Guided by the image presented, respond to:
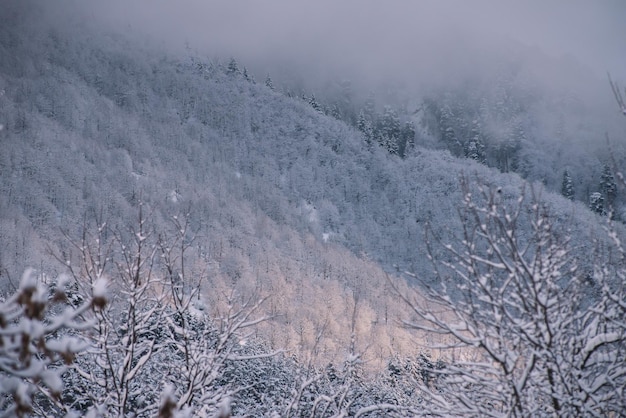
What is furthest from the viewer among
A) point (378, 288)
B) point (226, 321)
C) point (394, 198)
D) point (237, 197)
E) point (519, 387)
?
point (394, 198)

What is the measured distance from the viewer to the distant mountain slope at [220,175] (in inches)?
2884

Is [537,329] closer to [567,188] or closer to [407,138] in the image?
[567,188]

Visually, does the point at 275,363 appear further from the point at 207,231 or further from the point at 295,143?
the point at 295,143

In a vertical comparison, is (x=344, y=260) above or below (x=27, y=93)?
below

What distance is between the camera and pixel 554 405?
3.71m

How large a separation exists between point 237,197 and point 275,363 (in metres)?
69.9

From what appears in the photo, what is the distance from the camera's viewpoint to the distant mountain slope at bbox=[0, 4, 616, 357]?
240 feet

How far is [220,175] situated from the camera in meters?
100

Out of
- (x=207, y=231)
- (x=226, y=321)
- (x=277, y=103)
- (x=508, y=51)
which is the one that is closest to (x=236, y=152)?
(x=277, y=103)

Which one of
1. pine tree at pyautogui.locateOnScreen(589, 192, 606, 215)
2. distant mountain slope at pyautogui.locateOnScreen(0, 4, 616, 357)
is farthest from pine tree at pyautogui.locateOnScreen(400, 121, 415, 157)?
pine tree at pyautogui.locateOnScreen(589, 192, 606, 215)

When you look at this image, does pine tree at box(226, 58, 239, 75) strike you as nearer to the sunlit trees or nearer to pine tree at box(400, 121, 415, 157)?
pine tree at box(400, 121, 415, 157)

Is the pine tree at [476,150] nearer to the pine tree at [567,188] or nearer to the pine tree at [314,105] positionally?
the pine tree at [567,188]

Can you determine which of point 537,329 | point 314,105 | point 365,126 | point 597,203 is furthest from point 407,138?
point 537,329

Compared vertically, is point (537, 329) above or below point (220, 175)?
above
